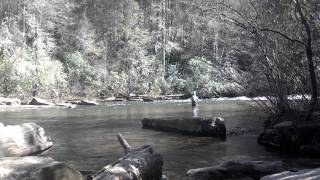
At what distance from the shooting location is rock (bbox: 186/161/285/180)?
9219mm

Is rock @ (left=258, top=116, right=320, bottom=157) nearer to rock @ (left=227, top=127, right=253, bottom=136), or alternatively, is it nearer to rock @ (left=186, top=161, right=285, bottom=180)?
rock @ (left=186, top=161, right=285, bottom=180)

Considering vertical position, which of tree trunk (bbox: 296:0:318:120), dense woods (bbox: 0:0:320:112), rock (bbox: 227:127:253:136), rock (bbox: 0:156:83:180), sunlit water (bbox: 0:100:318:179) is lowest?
sunlit water (bbox: 0:100:318:179)

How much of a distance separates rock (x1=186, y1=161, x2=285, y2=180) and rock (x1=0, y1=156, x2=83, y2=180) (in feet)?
10.1

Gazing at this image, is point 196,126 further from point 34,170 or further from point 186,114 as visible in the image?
point 34,170

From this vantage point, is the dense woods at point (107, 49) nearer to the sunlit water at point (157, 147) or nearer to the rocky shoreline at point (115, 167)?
the sunlit water at point (157, 147)

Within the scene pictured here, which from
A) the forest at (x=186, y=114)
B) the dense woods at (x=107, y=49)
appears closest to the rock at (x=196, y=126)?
the forest at (x=186, y=114)

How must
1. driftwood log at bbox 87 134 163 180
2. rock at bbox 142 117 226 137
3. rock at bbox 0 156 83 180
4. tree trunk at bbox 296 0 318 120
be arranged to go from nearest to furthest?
rock at bbox 0 156 83 180 < driftwood log at bbox 87 134 163 180 < tree trunk at bbox 296 0 318 120 < rock at bbox 142 117 226 137

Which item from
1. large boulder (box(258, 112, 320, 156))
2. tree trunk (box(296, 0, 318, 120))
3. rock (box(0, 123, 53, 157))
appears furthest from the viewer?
tree trunk (box(296, 0, 318, 120))

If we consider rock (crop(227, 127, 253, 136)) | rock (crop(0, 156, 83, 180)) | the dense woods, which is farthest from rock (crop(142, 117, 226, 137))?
the dense woods

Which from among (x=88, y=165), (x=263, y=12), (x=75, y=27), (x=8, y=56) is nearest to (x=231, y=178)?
(x=88, y=165)

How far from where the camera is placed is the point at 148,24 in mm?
63719

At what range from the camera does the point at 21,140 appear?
12.4 meters

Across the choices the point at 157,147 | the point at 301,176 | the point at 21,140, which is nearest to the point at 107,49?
the point at 157,147

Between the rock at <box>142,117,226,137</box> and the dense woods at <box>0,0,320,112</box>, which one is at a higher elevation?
the dense woods at <box>0,0,320,112</box>
